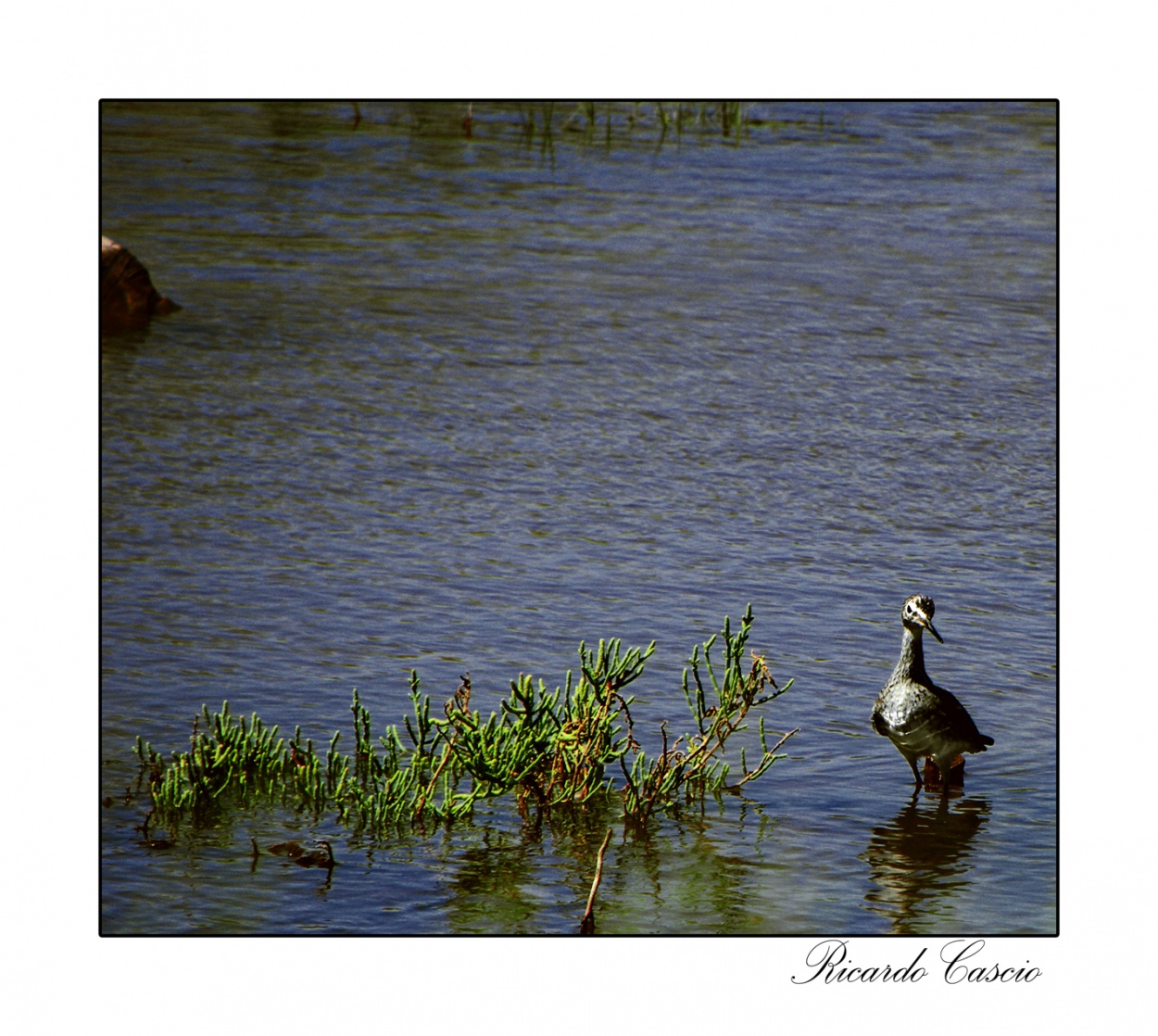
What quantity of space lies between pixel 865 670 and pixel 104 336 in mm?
3533

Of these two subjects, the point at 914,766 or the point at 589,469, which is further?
the point at 589,469

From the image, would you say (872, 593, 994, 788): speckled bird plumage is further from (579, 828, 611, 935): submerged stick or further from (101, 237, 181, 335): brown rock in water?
(101, 237, 181, 335): brown rock in water

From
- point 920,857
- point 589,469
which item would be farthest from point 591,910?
point 589,469

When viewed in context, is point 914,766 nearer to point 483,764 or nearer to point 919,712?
point 919,712

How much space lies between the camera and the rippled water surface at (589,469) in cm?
656

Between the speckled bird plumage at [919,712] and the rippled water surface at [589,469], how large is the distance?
0.64 ft

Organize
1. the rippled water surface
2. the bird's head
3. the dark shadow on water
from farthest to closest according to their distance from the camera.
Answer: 1. the bird's head
2. the rippled water surface
3. the dark shadow on water

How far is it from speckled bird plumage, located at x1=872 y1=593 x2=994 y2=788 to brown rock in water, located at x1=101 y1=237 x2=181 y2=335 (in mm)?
4673

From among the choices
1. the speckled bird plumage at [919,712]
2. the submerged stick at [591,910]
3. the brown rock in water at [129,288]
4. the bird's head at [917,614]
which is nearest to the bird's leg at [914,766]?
the speckled bird plumage at [919,712]

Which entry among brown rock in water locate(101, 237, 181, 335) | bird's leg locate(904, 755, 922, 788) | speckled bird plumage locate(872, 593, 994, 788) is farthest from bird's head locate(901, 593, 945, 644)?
brown rock in water locate(101, 237, 181, 335)

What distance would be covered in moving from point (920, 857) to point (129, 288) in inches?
219

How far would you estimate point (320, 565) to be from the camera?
8.48 m

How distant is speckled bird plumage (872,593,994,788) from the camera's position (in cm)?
684

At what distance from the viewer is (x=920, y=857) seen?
659 centimetres
